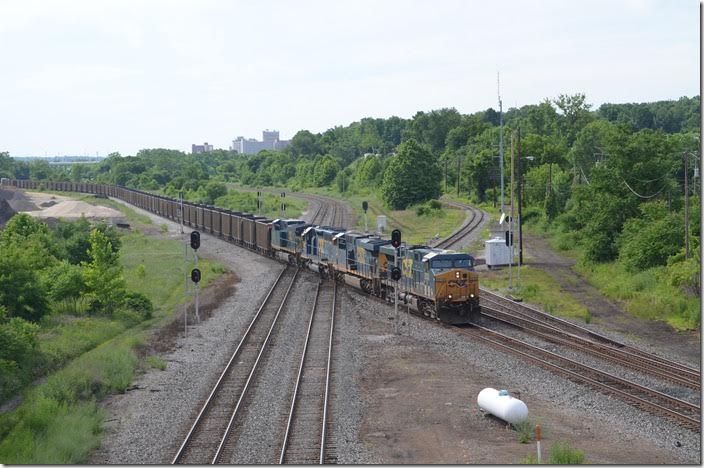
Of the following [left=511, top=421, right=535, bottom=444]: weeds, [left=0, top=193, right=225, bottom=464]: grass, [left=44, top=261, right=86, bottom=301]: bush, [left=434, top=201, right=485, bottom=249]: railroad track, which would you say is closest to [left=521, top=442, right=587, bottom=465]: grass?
[left=511, top=421, right=535, bottom=444]: weeds

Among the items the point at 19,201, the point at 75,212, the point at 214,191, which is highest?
the point at 214,191

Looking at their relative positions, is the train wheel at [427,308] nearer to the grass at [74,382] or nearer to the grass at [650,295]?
the grass at [650,295]

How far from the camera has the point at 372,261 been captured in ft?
134

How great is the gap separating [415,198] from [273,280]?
157 feet

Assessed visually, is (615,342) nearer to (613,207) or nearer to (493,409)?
(493,409)

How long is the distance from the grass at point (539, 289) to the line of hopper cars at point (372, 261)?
6228 millimetres

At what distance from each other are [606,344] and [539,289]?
44.1ft

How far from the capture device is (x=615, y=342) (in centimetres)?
3067

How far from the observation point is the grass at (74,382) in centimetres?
1947

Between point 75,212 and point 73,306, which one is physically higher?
point 75,212

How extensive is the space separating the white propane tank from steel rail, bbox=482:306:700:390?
6962mm

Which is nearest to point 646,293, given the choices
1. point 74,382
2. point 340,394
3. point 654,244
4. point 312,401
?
point 654,244

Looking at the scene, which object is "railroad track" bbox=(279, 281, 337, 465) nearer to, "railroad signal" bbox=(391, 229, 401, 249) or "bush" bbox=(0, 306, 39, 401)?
"railroad signal" bbox=(391, 229, 401, 249)

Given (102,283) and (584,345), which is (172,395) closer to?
(584,345)
